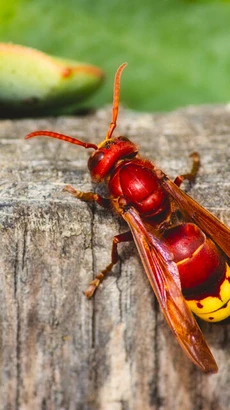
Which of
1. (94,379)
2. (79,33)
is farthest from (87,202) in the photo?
(79,33)

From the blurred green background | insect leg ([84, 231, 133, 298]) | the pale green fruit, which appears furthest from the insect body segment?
the blurred green background

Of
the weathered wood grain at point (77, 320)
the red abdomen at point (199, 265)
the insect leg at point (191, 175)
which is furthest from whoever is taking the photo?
the insect leg at point (191, 175)

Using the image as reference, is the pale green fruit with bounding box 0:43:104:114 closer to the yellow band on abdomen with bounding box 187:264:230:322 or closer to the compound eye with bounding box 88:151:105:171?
the compound eye with bounding box 88:151:105:171

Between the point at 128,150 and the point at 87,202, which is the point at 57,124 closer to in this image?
the point at 128,150

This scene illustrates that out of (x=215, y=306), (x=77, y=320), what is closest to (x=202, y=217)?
(x=215, y=306)

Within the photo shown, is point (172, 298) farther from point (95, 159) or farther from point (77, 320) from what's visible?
point (95, 159)

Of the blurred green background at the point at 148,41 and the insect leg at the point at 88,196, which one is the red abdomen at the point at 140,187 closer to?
the insect leg at the point at 88,196

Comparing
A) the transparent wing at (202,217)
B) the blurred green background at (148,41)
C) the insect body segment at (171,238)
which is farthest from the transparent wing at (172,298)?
the blurred green background at (148,41)
